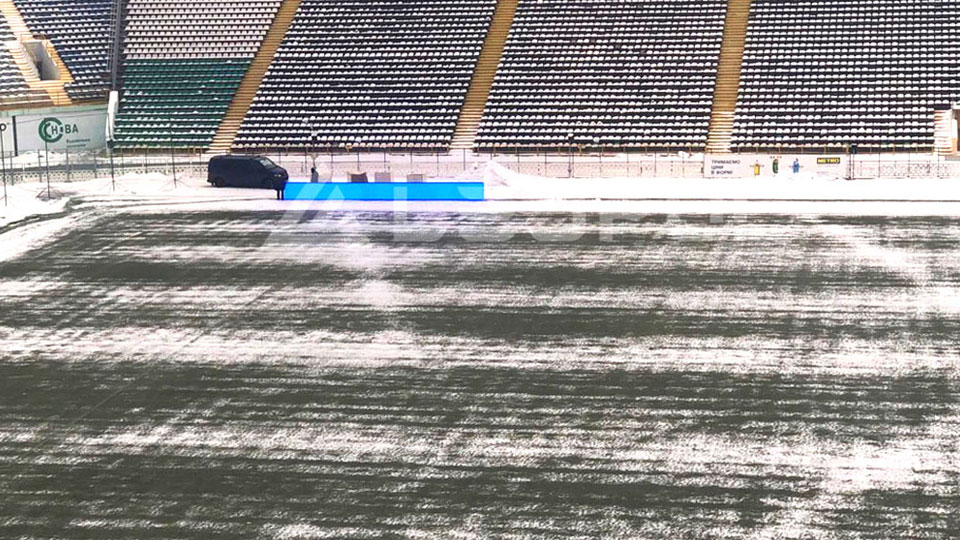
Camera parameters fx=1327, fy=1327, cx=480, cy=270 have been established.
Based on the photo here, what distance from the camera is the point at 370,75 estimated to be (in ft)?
187

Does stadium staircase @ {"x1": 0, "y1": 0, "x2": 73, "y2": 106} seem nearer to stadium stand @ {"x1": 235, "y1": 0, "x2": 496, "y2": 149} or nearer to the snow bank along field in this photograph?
stadium stand @ {"x1": 235, "y1": 0, "x2": 496, "y2": 149}

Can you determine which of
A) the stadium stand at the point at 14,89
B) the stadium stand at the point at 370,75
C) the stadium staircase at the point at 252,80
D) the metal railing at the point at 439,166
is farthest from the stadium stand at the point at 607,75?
the stadium stand at the point at 14,89

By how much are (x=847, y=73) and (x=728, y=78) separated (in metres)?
4.68

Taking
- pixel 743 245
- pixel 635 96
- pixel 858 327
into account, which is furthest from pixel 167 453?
pixel 635 96

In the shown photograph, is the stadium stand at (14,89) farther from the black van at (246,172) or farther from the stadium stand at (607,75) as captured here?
the stadium stand at (607,75)

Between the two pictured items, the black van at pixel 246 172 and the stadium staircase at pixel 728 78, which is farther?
the stadium staircase at pixel 728 78

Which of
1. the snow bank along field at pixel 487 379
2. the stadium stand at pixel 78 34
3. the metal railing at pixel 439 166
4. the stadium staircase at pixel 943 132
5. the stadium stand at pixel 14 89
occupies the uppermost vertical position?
the stadium stand at pixel 78 34

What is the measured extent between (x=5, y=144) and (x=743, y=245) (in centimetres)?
3334

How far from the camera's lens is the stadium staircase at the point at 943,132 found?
48.5 meters

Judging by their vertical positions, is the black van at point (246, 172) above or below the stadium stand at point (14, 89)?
below

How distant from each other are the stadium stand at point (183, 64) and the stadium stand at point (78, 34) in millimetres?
1066

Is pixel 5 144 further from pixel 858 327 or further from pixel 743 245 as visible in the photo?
pixel 858 327

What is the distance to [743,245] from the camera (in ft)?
112

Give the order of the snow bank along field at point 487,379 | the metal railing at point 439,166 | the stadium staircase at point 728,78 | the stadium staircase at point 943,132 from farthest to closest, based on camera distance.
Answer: the stadium staircase at point 728,78 < the stadium staircase at point 943,132 < the metal railing at point 439,166 < the snow bank along field at point 487,379
